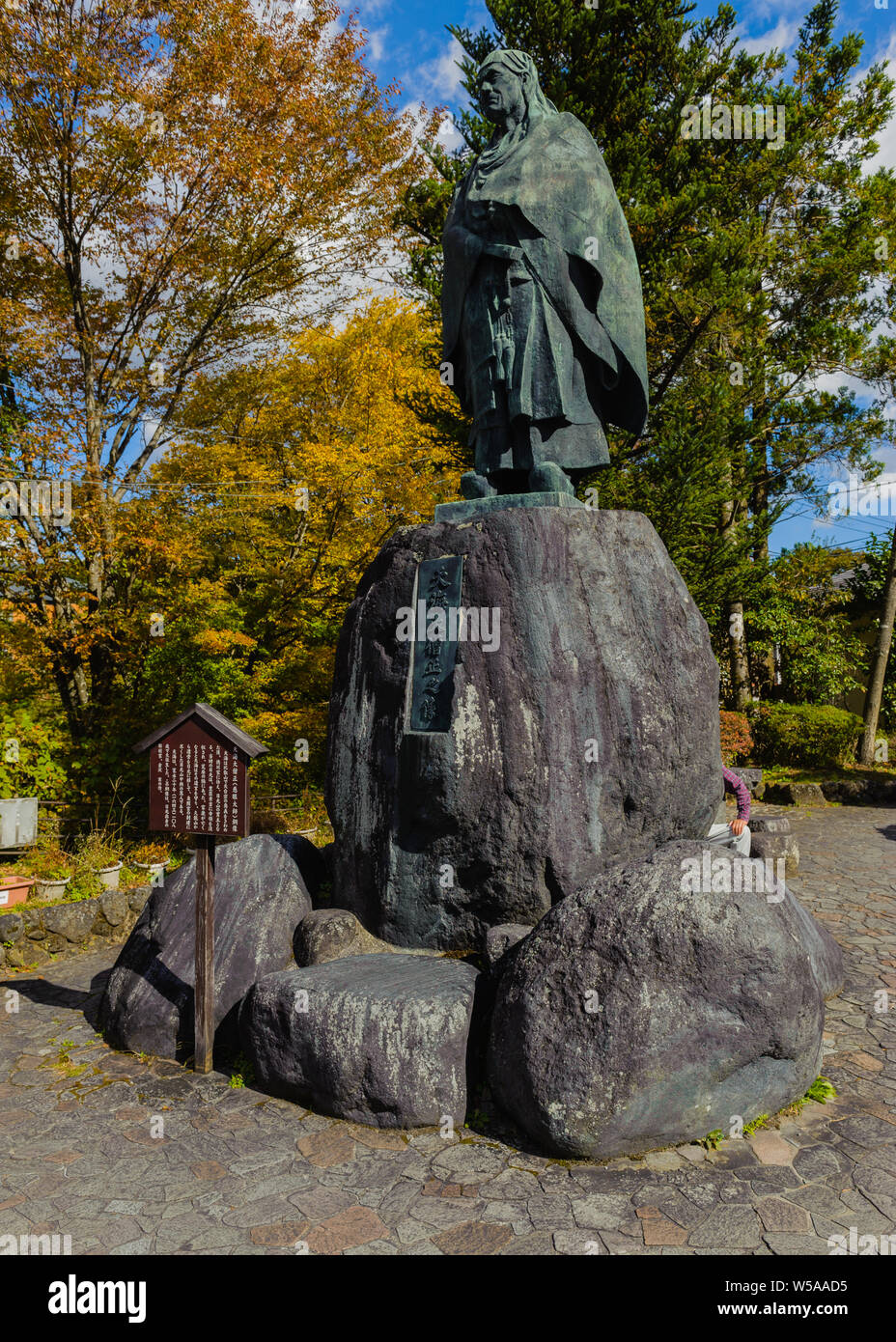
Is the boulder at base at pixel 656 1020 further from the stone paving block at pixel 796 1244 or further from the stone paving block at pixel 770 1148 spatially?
the stone paving block at pixel 796 1244

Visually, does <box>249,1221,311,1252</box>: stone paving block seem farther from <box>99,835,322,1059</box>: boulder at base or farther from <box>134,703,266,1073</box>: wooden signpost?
<box>99,835,322,1059</box>: boulder at base

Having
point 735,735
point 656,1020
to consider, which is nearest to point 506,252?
point 656,1020

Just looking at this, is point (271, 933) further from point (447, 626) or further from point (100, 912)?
point (100, 912)

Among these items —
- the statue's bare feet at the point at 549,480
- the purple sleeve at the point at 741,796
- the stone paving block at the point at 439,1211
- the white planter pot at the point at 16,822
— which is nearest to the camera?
the stone paving block at the point at 439,1211

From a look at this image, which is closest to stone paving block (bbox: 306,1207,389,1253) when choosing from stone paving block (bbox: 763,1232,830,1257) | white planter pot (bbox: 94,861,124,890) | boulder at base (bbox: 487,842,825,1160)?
boulder at base (bbox: 487,842,825,1160)

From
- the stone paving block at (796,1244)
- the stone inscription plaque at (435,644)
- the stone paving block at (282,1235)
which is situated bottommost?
the stone paving block at (282,1235)

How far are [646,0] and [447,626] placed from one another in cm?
1296

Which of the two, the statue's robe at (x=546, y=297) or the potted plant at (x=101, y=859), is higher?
the statue's robe at (x=546, y=297)

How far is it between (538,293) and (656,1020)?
421 cm

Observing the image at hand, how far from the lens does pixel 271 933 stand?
17.3 ft

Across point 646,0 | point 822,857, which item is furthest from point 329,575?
point 646,0

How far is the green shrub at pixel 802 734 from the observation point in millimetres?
15820

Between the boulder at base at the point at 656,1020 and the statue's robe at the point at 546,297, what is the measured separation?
3.00m

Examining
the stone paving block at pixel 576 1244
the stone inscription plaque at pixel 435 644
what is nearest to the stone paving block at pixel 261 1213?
the stone paving block at pixel 576 1244
